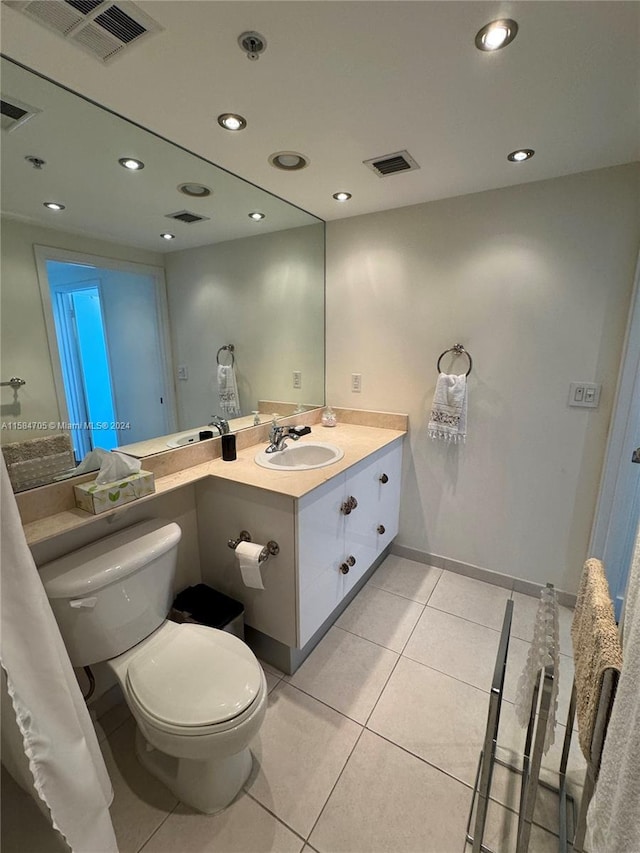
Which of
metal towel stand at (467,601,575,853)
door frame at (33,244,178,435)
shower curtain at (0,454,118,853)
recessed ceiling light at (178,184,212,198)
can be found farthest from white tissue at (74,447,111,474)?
metal towel stand at (467,601,575,853)

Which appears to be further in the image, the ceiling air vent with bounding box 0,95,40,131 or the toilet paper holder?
the toilet paper holder

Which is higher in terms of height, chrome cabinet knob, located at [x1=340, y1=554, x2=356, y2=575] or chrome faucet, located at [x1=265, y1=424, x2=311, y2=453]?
chrome faucet, located at [x1=265, y1=424, x2=311, y2=453]

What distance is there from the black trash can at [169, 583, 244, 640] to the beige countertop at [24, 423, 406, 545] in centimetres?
55

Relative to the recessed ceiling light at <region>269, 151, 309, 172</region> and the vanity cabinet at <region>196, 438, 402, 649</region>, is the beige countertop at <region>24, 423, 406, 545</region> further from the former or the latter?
the recessed ceiling light at <region>269, 151, 309, 172</region>

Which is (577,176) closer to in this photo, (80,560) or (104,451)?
(104,451)

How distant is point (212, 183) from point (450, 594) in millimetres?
2545

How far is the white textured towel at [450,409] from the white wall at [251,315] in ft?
2.78

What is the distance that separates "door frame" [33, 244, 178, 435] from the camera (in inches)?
47.9

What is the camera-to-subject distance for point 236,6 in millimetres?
879

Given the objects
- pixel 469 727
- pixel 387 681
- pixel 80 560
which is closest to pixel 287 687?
pixel 387 681

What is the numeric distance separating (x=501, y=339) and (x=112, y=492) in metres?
1.96

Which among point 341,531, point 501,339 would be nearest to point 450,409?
point 501,339

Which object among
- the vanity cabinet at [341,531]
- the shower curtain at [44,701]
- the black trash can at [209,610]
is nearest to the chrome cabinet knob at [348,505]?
the vanity cabinet at [341,531]

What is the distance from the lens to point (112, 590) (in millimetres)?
1167
